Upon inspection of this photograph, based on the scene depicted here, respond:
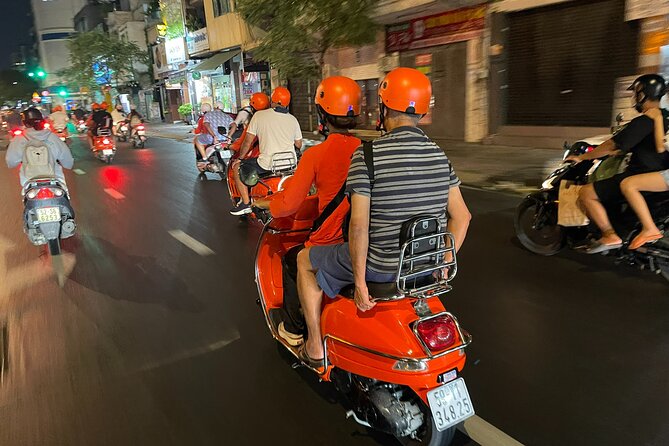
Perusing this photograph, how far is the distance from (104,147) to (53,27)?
104 meters

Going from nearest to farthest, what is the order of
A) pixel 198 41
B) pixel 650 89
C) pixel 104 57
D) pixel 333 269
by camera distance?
pixel 333 269 → pixel 650 89 → pixel 198 41 → pixel 104 57

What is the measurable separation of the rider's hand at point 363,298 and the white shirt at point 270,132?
4.61 metres

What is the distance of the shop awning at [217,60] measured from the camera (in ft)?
92.4

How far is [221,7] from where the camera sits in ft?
92.2

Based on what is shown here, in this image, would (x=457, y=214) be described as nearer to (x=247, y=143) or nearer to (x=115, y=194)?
(x=247, y=143)

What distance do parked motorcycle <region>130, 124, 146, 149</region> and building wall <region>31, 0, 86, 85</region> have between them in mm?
93602

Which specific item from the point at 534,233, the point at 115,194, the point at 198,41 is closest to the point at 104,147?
the point at 115,194

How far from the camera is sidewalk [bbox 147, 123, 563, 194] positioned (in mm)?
9953

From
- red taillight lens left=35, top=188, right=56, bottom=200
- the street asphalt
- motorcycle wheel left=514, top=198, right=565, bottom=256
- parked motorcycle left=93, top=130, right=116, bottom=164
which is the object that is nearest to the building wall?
parked motorcycle left=93, top=130, right=116, bottom=164

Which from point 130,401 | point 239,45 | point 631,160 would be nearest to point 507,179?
point 631,160

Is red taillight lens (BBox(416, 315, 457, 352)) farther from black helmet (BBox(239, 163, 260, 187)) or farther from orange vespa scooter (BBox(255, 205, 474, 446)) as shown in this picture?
black helmet (BBox(239, 163, 260, 187))

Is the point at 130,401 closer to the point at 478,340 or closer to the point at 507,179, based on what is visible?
the point at 478,340

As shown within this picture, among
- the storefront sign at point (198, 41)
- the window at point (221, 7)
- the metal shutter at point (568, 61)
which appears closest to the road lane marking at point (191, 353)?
the metal shutter at point (568, 61)

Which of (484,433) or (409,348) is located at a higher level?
(409,348)
